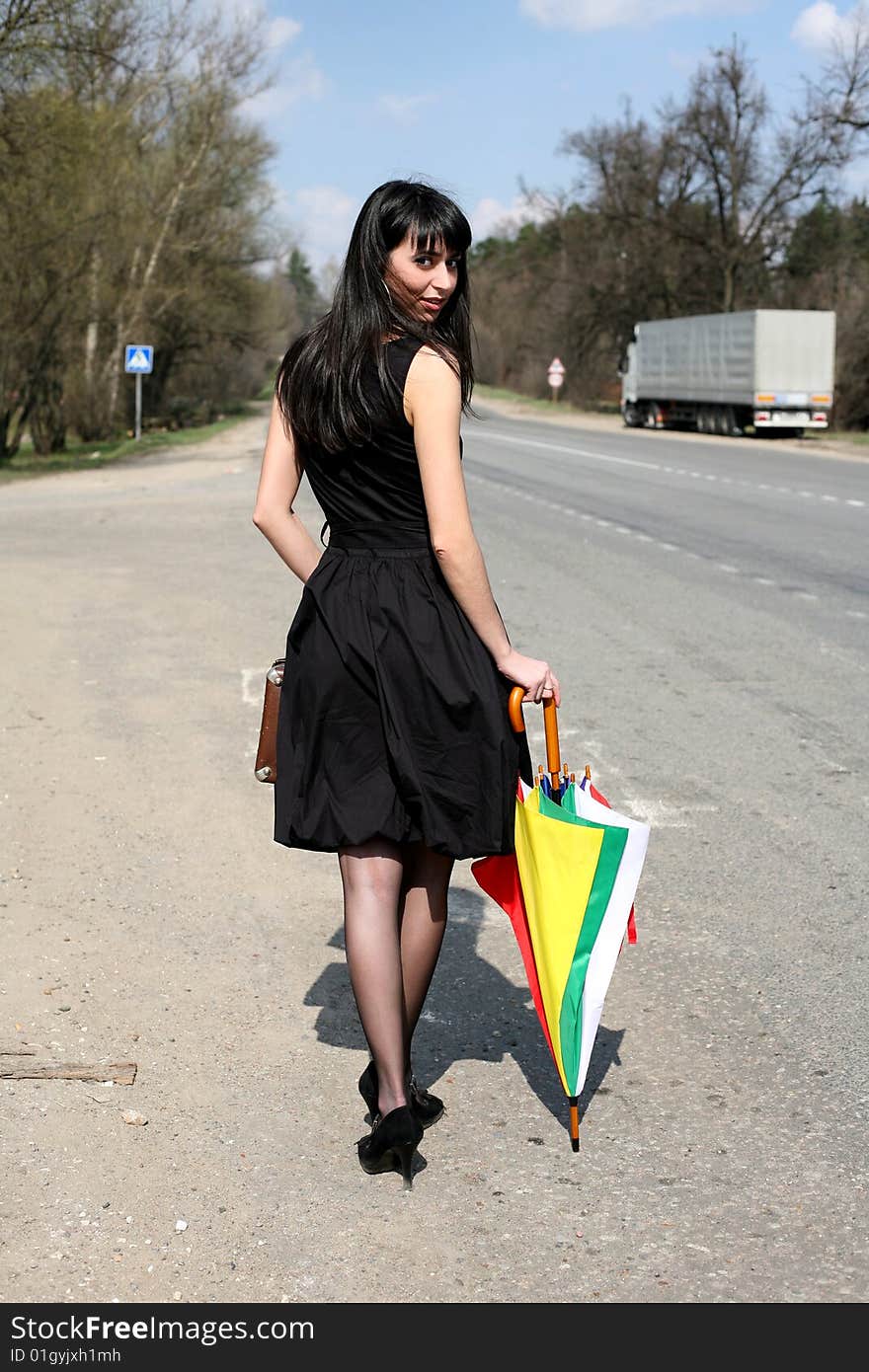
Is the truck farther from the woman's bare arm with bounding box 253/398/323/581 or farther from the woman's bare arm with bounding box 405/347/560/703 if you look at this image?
the woman's bare arm with bounding box 405/347/560/703

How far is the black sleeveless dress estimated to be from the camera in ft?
11.0

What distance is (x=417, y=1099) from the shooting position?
11.9 feet

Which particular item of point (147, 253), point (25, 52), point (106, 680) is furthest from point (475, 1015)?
point (147, 253)

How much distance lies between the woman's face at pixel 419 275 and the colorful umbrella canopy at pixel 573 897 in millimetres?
838

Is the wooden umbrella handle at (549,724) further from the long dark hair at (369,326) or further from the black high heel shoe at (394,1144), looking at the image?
the black high heel shoe at (394,1144)

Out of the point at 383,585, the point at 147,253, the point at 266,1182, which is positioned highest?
the point at 147,253

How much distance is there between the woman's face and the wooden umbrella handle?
812mm

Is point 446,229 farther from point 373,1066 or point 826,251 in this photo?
point 826,251

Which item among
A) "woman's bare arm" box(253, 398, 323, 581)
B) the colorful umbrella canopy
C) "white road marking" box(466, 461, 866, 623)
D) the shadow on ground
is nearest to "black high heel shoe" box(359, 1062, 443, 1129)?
the shadow on ground

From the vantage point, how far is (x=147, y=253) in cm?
4331

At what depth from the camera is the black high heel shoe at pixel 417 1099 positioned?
3.57 m

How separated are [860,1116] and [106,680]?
599cm

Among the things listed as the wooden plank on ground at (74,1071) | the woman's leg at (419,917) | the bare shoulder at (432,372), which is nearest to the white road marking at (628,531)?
the wooden plank on ground at (74,1071)

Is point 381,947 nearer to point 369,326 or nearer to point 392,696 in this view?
point 392,696
